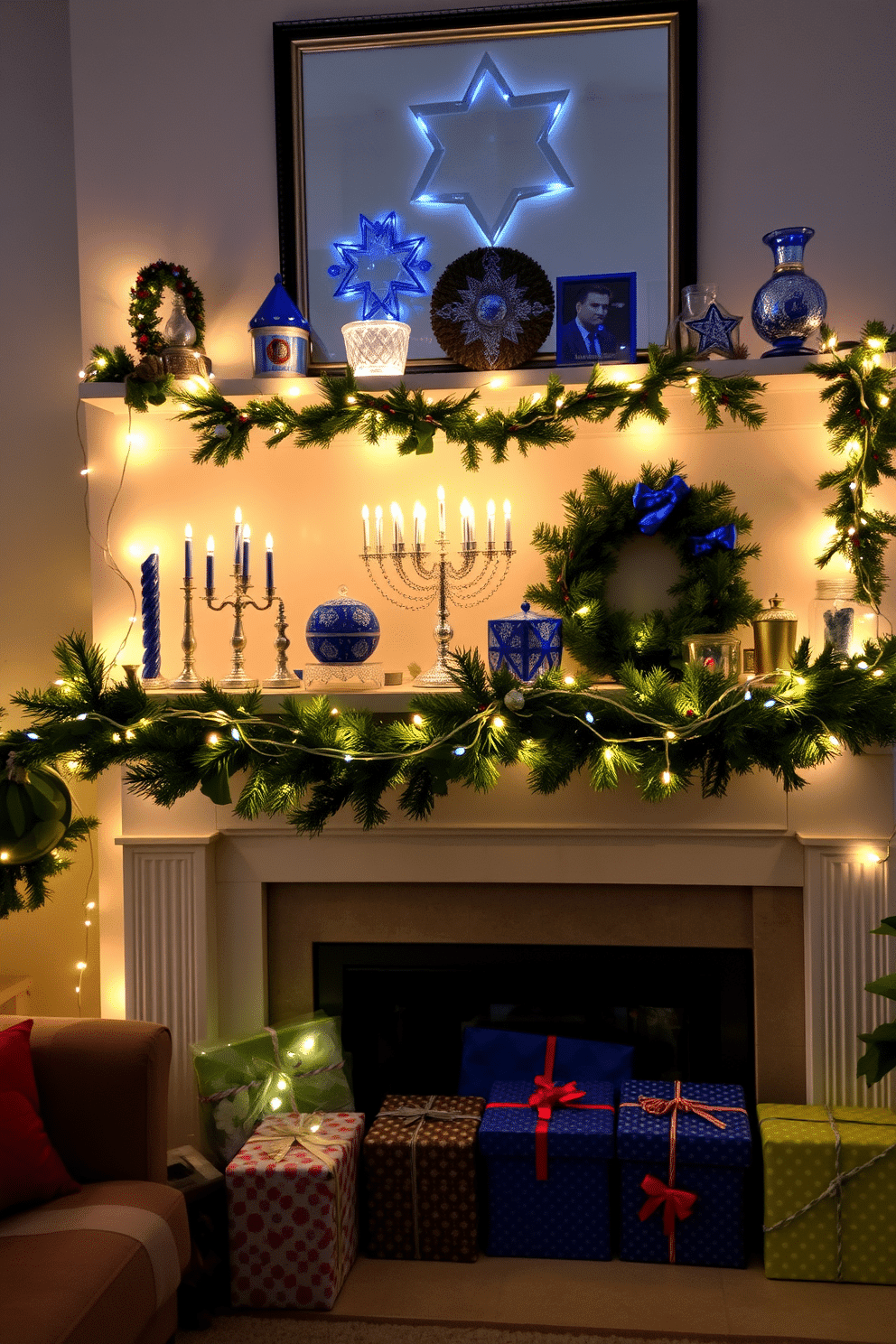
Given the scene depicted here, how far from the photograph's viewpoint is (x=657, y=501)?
2.29 meters

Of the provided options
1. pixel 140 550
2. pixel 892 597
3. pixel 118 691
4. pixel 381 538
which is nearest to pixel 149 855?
pixel 118 691

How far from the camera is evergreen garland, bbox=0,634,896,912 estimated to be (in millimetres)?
1978

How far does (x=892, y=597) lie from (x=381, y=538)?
112 centimetres

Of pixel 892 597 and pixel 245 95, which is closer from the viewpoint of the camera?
pixel 892 597

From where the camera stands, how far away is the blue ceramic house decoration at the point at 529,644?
2.17 m

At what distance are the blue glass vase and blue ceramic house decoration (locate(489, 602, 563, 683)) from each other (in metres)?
0.70

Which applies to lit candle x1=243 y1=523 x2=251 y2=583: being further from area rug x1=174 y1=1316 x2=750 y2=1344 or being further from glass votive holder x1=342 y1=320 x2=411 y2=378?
area rug x1=174 y1=1316 x2=750 y2=1344

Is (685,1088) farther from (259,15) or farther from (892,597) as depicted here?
(259,15)

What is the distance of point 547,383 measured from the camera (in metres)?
2.17

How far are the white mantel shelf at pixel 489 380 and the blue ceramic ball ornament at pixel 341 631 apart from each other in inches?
18.4

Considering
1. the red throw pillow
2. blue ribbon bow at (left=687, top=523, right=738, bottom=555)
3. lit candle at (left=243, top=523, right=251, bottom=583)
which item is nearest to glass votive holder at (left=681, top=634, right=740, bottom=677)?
blue ribbon bow at (left=687, top=523, right=738, bottom=555)

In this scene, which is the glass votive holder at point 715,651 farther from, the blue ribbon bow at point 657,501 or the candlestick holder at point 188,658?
the candlestick holder at point 188,658

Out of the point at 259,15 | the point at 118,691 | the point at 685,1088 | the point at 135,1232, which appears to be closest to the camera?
the point at 135,1232

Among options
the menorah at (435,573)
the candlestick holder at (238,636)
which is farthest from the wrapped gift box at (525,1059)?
the candlestick holder at (238,636)
